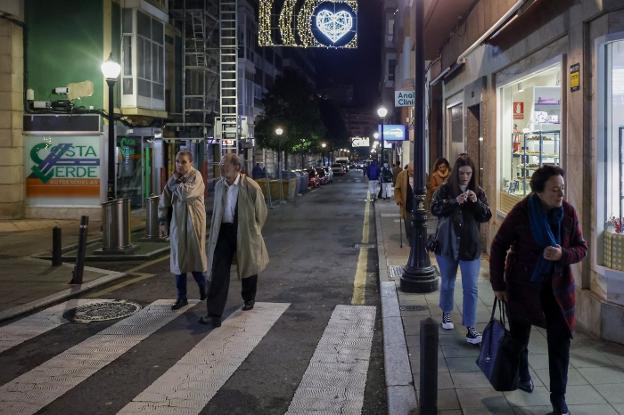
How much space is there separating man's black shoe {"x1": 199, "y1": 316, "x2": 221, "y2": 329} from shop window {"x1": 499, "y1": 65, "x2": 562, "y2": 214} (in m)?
4.57

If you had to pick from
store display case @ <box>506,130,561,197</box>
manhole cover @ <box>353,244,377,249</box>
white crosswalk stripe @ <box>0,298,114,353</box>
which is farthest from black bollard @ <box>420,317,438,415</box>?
manhole cover @ <box>353,244,377,249</box>

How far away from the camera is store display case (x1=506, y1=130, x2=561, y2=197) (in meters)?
8.66

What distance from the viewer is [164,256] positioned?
12203 millimetres

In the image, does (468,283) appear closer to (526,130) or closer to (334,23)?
(526,130)

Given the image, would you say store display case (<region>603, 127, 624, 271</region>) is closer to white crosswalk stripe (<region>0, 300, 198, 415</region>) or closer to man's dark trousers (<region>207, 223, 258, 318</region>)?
man's dark trousers (<region>207, 223, 258, 318</region>)

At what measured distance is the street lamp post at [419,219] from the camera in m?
8.36

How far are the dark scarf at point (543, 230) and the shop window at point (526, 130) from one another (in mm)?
3960

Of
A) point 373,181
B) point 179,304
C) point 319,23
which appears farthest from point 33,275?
point 373,181

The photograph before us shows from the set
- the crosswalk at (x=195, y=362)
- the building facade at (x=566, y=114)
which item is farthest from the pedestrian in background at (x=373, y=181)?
the crosswalk at (x=195, y=362)

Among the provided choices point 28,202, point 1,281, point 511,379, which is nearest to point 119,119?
point 28,202

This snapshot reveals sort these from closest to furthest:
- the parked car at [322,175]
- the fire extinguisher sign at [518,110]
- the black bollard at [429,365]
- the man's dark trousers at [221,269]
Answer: the black bollard at [429,365] → the man's dark trousers at [221,269] → the fire extinguisher sign at [518,110] → the parked car at [322,175]

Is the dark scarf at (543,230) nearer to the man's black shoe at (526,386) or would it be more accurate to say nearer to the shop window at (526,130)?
the man's black shoe at (526,386)

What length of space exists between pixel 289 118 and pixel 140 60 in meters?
25.9

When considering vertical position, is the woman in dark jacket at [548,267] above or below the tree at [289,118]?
below
